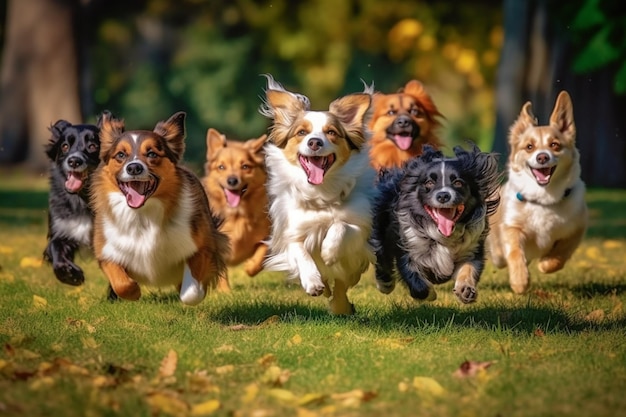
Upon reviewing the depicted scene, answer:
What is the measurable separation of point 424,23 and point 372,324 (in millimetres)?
21580

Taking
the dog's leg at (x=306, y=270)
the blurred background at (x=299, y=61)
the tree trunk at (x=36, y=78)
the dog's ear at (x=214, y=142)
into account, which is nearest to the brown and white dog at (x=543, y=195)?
the dog's leg at (x=306, y=270)

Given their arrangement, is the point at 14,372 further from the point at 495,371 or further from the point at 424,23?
the point at 424,23

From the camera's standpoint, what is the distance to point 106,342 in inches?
242

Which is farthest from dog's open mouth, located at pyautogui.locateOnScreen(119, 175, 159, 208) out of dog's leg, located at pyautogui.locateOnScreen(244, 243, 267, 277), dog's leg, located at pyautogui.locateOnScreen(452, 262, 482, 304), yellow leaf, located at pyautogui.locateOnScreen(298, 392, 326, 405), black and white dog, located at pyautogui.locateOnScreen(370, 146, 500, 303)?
dog's leg, located at pyautogui.locateOnScreen(244, 243, 267, 277)

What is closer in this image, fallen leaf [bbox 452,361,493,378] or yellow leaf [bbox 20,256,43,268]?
fallen leaf [bbox 452,361,493,378]

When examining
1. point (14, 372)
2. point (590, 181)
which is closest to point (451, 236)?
point (14, 372)

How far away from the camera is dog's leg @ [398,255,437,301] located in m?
7.04

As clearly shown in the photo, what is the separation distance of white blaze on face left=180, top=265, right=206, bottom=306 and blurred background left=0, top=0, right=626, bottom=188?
9.23m

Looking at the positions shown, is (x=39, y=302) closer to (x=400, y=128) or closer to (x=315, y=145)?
(x=315, y=145)

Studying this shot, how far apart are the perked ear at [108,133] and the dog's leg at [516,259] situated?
10.6 ft

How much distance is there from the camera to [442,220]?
22.6ft

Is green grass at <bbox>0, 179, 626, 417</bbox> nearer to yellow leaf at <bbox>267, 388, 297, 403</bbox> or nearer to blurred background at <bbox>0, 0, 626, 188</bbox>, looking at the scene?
yellow leaf at <bbox>267, 388, 297, 403</bbox>

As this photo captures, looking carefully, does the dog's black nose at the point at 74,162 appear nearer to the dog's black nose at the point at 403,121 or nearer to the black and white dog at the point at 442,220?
the black and white dog at the point at 442,220

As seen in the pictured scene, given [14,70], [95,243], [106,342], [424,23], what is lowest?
[106,342]
